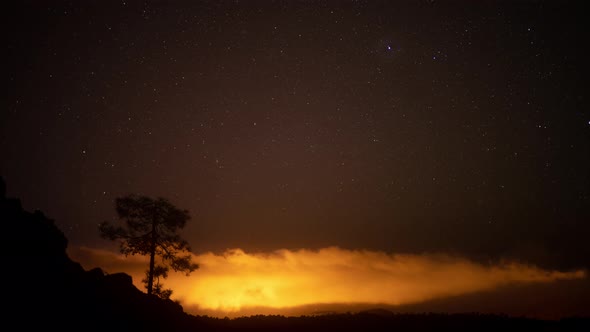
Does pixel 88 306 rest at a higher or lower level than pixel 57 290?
lower

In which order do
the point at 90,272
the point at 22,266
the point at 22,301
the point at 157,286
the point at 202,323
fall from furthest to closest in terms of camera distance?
the point at 157,286 < the point at 202,323 < the point at 90,272 < the point at 22,266 < the point at 22,301

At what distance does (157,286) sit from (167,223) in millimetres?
4357

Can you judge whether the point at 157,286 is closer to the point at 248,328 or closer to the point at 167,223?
the point at 167,223

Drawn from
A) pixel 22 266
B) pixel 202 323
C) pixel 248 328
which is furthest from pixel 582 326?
pixel 22 266

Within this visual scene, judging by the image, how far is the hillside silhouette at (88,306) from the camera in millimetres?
19766

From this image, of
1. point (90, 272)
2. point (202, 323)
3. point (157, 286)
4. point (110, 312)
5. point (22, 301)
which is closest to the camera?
point (22, 301)

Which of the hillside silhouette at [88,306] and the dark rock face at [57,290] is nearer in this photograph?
the dark rock face at [57,290]

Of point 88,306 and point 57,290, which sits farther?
point 88,306

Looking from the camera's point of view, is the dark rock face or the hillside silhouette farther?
the hillside silhouette

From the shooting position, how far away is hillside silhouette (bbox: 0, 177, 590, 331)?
19766 millimetres

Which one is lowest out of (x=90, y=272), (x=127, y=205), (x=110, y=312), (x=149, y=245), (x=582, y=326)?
(x=582, y=326)

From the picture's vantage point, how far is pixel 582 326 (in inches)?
910

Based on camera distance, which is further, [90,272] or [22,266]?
[90,272]

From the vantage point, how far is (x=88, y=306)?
21531 mm
